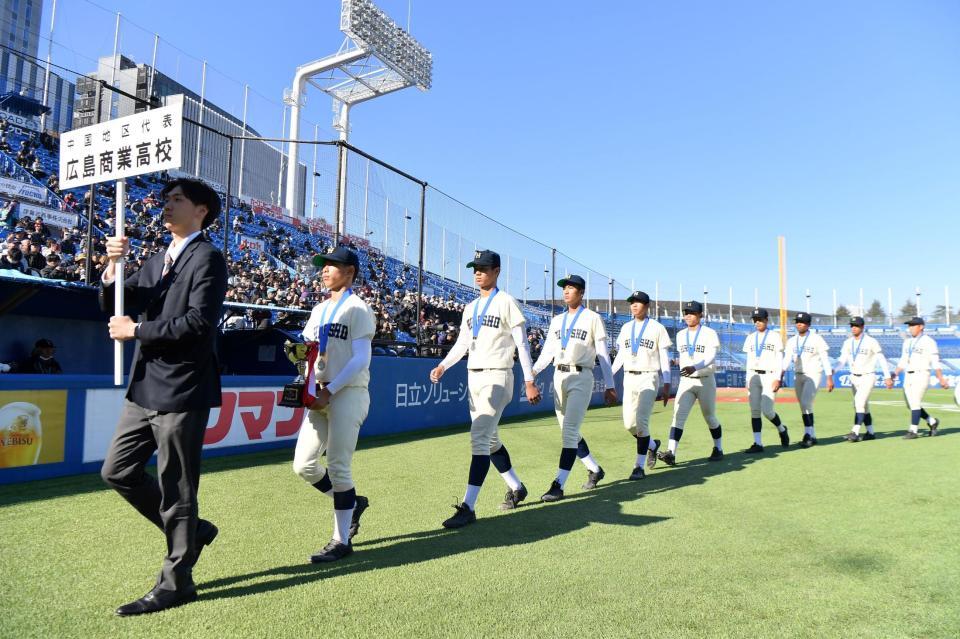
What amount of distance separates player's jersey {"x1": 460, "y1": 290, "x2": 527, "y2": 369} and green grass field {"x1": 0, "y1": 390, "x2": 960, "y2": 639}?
130cm

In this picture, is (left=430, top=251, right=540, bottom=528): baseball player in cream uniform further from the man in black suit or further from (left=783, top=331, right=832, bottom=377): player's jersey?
(left=783, top=331, right=832, bottom=377): player's jersey

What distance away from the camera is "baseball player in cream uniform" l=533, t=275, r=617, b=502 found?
19.8 ft

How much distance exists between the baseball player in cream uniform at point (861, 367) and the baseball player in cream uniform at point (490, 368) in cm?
785

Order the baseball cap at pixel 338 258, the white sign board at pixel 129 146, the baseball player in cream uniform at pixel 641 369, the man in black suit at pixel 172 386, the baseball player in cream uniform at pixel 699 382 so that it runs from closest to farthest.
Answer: the man in black suit at pixel 172 386 < the white sign board at pixel 129 146 < the baseball cap at pixel 338 258 < the baseball player in cream uniform at pixel 641 369 < the baseball player in cream uniform at pixel 699 382

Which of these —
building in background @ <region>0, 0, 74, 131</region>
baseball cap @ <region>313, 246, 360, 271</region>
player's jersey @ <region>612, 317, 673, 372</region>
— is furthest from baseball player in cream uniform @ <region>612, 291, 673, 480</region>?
building in background @ <region>0, 0, 74, 131</region>

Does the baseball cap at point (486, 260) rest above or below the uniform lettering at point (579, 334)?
above

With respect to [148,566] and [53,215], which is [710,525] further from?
[53,215]

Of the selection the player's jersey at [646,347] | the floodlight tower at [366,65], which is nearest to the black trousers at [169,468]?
the player's jersey at [646,347]

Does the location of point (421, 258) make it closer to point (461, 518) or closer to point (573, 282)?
point (573, 282)

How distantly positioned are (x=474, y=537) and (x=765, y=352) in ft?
23.8

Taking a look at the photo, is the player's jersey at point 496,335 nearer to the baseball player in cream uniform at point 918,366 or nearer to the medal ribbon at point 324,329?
the medal ribbon at point 324,329

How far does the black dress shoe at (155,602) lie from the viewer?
292cm

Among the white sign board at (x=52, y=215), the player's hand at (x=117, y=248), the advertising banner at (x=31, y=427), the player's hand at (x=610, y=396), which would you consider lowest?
the advertising banner at (x=31, y=427)

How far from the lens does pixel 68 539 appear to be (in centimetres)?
423
